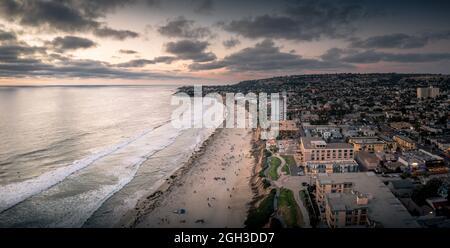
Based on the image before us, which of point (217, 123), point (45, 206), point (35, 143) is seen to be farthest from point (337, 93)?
point (45, 206)

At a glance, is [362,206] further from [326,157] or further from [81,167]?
[81,167]

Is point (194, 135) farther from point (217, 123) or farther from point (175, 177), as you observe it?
point (175, 177)

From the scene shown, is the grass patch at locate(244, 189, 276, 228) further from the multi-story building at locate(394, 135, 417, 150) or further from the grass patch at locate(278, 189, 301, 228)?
the multi-story building at locate(394, 135, 417, 150)

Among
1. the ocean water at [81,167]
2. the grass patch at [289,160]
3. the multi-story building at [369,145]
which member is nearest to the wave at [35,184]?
the ocean water at [81,167]

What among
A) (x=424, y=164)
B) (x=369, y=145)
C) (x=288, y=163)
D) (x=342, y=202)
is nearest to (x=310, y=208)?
(x=342, y=202)

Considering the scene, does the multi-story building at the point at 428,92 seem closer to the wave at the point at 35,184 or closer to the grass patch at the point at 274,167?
the grass patch at the point at 274,167
